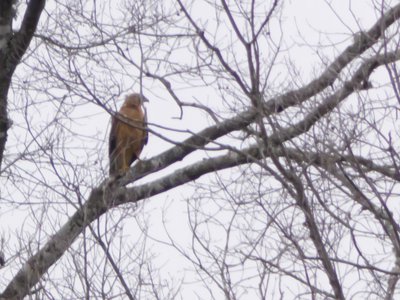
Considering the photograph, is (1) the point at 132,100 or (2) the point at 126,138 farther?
(2) the point at 126,138

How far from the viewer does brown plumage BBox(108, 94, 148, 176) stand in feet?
23.1

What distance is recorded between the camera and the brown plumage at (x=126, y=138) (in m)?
7.03

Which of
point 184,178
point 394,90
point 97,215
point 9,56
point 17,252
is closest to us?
point 394,90

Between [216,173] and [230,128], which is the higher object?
[216,173]

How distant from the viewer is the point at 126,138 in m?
9.94

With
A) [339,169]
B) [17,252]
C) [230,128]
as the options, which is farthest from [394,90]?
[17,252]

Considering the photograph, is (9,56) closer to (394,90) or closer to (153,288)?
(153,288)

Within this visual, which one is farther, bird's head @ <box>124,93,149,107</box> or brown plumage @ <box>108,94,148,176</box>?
bird's head @ <box>124,93,149,107</box>

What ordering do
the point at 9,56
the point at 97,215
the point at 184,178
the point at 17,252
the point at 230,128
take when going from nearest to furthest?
1. the point at 230,128
2. the point at 97,215
3. the point at 17,252
4. the point at 9,56
5. the point at 184,178

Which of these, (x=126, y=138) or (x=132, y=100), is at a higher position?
(x=126, y=138)

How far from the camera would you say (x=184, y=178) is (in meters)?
9.79

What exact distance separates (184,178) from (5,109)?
1.95 m

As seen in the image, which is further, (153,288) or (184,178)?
(184,178)

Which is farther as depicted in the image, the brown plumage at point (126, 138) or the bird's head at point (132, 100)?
the bird's head at point (132, 100)
